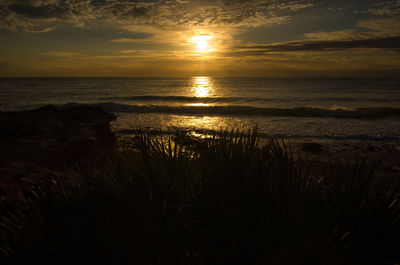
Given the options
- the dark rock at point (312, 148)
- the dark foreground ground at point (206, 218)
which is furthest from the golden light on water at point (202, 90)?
the dark foreground ground at point (206, 218)

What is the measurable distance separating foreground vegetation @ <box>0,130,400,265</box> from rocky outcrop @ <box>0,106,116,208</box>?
54.6 inches

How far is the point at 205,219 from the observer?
1.29 m

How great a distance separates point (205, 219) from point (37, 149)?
5408 mm

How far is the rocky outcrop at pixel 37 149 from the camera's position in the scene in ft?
12.1

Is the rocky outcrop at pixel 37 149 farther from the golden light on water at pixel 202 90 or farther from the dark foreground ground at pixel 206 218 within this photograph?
the golden light on water at pixel 202 90

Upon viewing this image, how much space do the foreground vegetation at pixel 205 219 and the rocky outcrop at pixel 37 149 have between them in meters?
1.39

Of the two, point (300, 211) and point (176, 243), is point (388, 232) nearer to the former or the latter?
point (300, 211)

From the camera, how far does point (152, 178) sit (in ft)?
4.17

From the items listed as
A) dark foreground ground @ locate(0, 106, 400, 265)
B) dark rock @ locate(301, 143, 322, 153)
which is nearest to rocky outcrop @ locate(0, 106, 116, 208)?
dark foreground ground @ locate(0, 106, 400, 265)

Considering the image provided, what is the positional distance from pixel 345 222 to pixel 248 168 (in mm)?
540

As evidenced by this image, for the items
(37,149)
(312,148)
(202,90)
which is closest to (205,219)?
(37,149)

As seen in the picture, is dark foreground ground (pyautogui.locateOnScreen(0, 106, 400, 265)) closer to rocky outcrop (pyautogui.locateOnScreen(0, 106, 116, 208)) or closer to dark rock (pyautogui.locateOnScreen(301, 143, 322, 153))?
rocky outcrop (pyautogui.locateOnScreen(0, 106, 116, 208))

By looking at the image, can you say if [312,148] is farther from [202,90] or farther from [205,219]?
[202,90]

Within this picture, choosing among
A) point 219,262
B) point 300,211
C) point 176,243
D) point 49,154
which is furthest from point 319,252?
point 49,154
